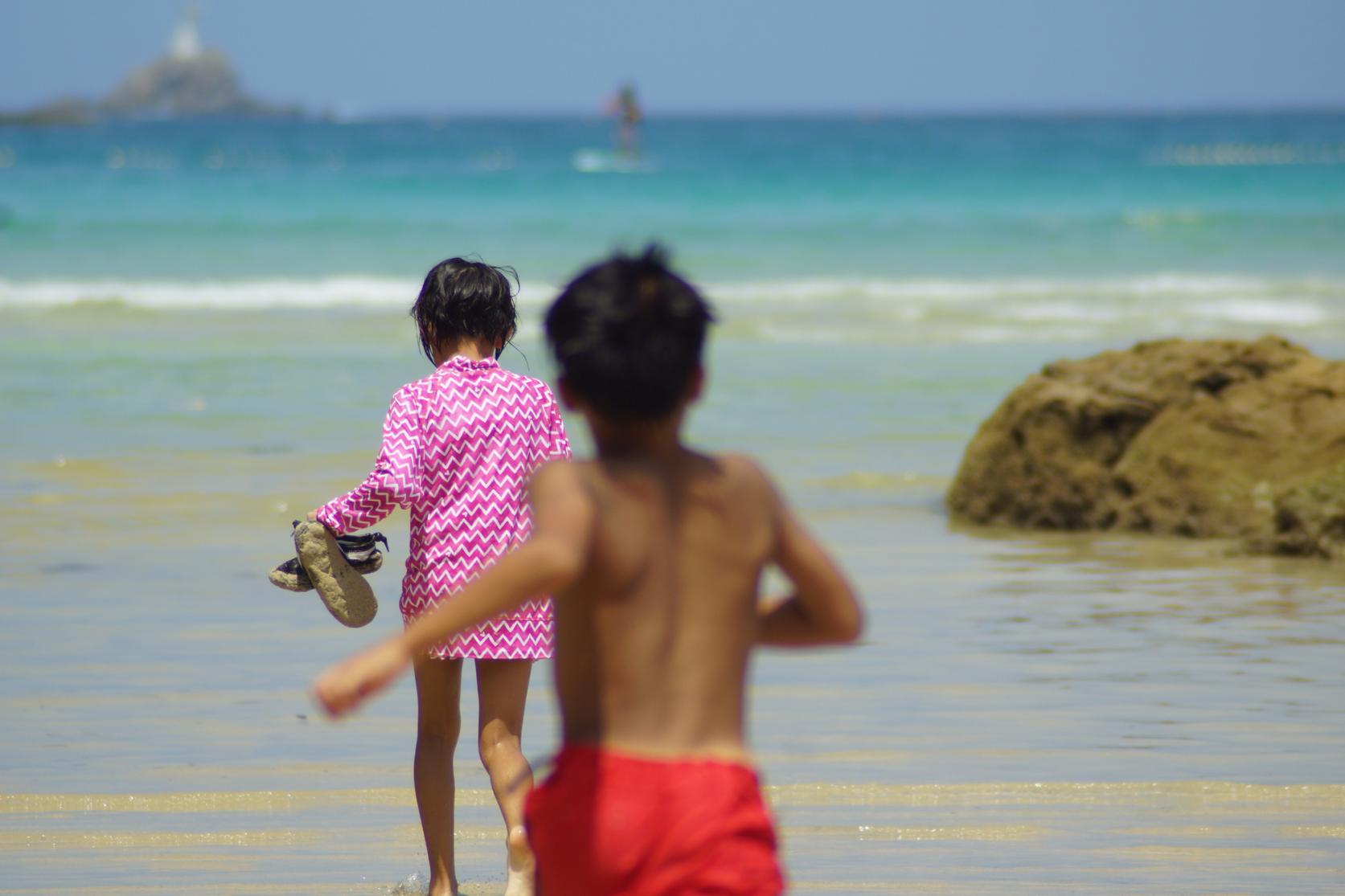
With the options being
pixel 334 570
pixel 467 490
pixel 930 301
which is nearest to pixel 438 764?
pixel 334 570

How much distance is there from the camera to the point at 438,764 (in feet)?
11.0

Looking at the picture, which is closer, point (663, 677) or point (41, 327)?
point (663, 677)

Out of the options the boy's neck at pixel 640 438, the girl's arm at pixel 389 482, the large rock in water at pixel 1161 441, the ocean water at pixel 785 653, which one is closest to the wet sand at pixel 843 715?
the ocean water at pixel 785 653

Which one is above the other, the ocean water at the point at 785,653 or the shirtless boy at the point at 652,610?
the shirtless boy at the point at 652,610

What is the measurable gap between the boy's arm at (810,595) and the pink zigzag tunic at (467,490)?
4.31ft

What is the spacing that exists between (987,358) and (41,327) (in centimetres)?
855

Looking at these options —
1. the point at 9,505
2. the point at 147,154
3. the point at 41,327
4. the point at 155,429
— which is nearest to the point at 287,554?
the point at 9,505

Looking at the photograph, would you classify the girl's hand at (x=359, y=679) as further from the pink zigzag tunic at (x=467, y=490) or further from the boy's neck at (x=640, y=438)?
the pink zigzag tunic at (x=467, y=490)

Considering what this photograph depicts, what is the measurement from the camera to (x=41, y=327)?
52.7 feet

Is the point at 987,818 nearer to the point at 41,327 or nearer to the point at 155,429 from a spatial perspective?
the point at 155,429

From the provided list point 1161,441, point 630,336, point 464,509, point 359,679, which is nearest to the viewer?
point 359,679

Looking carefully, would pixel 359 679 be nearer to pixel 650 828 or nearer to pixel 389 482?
pixel 650 828

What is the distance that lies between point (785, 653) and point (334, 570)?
8.21ft

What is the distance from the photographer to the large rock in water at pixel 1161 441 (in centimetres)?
730
